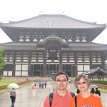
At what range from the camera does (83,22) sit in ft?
236

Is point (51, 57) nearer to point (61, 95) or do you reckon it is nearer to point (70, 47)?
point (70, 47)

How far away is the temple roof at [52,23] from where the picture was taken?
6831 centimetres

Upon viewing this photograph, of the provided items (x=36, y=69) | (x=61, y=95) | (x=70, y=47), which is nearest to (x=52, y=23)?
(x=70, y=47)

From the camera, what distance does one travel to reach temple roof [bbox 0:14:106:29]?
224 feet

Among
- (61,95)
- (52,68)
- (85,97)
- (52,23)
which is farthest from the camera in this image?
(52,23)

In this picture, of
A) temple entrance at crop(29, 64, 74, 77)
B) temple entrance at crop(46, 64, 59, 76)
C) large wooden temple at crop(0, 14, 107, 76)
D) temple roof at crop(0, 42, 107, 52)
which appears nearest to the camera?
large wooden temple at crop(0, 14, 107, 76)

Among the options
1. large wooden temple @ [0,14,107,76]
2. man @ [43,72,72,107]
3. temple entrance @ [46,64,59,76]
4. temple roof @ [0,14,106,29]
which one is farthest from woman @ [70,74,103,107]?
temple roof @ [0,14,106,29]

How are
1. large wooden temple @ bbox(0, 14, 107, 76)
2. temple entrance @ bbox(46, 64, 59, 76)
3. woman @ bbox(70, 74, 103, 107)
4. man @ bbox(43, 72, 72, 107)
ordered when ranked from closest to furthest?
woman @ bbox(70, 74, 103, 107), man @ bbox(43, 72, 72, 107), large wooden temple @ bbox(0, 14, 107, 76), temple entrance @ bbox(46, 64, 59, 76)

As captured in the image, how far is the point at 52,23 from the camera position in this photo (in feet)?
A: 234

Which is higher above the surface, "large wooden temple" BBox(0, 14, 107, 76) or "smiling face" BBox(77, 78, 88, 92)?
"large wooden temple" BBox(0, 14, 107, 76)

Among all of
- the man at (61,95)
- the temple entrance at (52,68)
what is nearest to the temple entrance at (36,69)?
the temple entrance at (52,68)

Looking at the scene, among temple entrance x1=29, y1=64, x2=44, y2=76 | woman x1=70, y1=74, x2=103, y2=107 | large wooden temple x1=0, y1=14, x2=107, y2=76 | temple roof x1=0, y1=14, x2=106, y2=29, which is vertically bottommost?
woman x1=70, y1=74, x2=103, y2=107

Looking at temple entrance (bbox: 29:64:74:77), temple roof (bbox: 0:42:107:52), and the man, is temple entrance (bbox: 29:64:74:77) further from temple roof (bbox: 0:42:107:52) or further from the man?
the man

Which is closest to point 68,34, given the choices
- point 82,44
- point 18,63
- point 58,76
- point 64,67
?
point 82,44
